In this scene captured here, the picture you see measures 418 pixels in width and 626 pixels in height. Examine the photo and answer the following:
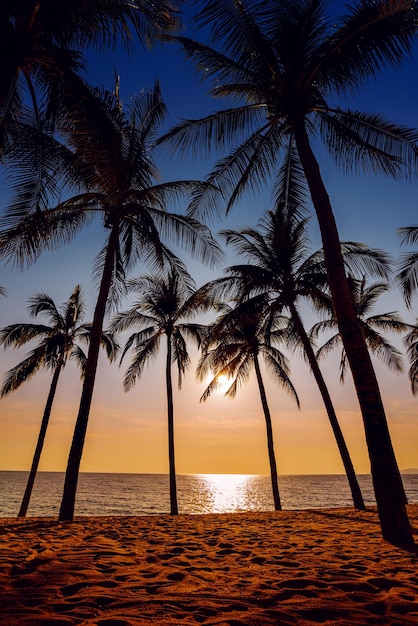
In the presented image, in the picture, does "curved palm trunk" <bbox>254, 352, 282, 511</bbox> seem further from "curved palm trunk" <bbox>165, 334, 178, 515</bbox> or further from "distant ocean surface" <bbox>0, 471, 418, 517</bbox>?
"distant ocean surface" <bbox>0, 471, 418, 517</bbox>

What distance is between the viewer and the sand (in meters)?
2.56

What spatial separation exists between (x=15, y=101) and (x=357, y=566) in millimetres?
8632

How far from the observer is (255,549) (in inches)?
199

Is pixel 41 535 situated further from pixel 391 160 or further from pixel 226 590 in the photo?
pixel 391 160

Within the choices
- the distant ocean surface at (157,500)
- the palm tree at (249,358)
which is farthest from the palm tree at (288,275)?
the distant ocean surface at (157,500)

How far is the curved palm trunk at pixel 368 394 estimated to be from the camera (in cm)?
539

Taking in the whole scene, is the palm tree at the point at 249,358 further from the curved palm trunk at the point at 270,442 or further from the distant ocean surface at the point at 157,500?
the distant ocean surface at the point at 157,500

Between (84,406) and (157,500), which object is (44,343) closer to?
(84,406)

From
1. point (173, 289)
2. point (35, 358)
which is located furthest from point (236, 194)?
point (35, 358)

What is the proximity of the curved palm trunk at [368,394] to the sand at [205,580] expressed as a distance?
444 mm

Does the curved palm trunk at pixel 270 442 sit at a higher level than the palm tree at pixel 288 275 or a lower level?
lower

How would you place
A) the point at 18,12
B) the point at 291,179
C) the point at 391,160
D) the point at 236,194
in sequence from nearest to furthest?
1. the point at 18,12
2. the point at 391,160
3. the point at 236,194
4. the point at 291,179

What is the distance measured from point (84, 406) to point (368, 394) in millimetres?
6365

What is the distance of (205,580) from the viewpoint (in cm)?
345
